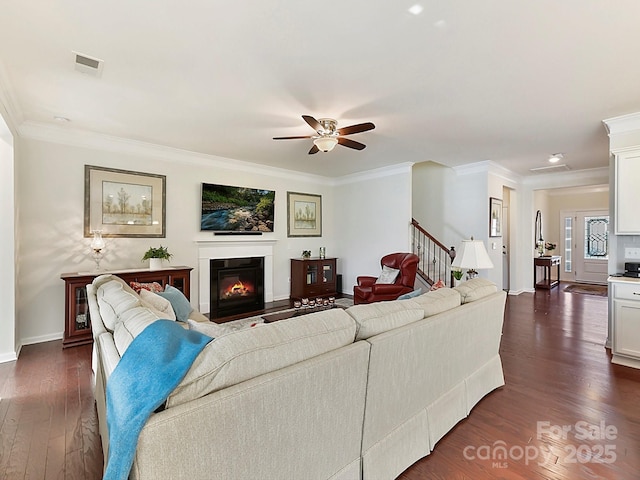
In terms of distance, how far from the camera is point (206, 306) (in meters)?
5.28

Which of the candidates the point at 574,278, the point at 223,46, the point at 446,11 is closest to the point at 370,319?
the point at 446,11

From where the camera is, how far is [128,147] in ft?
14.8

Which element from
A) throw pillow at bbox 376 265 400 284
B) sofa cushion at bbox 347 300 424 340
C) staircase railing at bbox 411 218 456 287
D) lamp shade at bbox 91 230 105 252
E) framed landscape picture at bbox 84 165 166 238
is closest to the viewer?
sofa cushion at bbox 347 300 424 340

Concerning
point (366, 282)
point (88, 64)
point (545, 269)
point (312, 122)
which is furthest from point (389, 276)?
point (545, 269)

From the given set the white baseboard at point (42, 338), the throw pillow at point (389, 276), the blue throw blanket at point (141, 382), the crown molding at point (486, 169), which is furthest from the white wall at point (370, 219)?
the blue throw blanket at point (141, 382)

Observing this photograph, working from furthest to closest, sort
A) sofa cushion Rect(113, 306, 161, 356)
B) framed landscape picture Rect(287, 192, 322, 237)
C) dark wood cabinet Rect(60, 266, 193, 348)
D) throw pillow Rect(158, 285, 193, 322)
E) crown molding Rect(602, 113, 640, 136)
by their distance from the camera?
framed landscape picture Rect(287, 192, 322, 237)
dark wood cabinet Rect(60, 266, 193, 348)
crown molding Rect(602, 113, 640, 136)
throw pillow Rect(158, 285, 193, 322)
sofa cushion Rect(113, 306, 161, 356)

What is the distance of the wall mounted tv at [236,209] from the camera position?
5320 millimetres

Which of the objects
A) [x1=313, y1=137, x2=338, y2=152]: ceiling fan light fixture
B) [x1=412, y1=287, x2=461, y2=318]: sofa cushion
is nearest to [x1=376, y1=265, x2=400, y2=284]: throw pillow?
[x1=313, y1=137, x2=338, y2=152]: ceiling fan light fixture

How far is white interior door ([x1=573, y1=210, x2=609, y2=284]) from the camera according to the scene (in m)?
8.39

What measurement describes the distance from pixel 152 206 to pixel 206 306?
1795mm

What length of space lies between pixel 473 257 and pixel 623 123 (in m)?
2.42

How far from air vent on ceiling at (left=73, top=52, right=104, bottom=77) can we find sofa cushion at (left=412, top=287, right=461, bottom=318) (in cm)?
296

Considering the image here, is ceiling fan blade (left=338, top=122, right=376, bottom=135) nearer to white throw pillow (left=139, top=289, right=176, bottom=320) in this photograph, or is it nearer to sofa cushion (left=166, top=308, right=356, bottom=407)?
sofa cushion (left=166, top=308, right=356, bottom=407)

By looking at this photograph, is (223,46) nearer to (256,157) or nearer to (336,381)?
(336,381)
